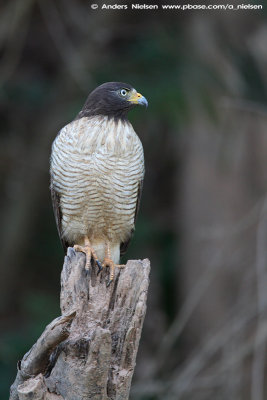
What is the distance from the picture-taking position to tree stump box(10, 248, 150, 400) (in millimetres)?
3920

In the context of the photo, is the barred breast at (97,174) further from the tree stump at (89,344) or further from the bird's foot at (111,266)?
the tree stump at (89,344)

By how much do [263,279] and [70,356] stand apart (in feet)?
12.2

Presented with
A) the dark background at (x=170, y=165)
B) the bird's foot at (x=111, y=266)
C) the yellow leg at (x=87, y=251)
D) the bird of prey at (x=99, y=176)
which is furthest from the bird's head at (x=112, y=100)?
the dark background at (x=170, y=165)

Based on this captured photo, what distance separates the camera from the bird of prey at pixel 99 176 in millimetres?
5105

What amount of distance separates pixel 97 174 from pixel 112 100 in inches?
29.3

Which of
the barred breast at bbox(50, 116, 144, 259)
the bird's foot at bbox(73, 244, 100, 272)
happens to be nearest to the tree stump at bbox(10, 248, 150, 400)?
the bird's foot at bbox(73, 244, 100, 272)

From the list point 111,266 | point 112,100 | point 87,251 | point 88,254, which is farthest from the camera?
point 112,100

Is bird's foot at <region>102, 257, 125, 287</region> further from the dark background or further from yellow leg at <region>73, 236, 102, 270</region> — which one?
the dark background

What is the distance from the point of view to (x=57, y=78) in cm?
977

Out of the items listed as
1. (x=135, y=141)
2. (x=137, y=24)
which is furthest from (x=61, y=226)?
(x=137, y=24)

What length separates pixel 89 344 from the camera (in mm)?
4000

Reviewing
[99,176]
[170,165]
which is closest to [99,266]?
[99,176]

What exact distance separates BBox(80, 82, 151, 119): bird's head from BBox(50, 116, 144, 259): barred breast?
0.09 metres

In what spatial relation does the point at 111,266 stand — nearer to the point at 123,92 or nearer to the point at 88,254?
the point at 88,254
